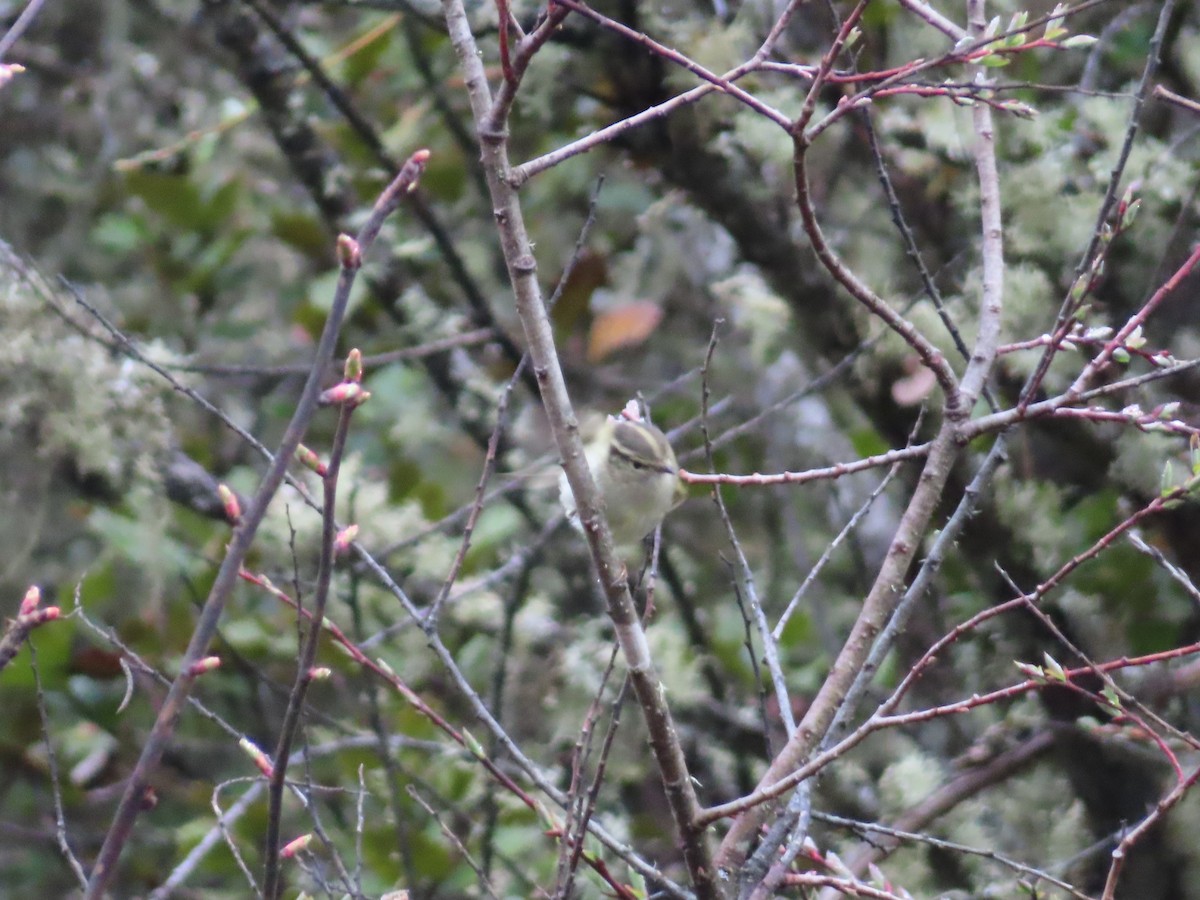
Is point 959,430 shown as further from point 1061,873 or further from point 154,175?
point 154,175

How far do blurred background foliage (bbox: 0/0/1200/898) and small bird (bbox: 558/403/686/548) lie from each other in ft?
0.75

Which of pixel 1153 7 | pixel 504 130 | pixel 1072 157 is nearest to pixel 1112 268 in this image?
pixel 1072 157

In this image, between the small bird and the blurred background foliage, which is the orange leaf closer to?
the blurred background foliage

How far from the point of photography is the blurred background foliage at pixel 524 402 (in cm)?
266

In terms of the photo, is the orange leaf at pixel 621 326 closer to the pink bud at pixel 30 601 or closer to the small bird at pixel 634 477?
the small bird at pixel 634 477

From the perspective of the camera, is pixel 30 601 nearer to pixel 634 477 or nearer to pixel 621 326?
pixel 634 477

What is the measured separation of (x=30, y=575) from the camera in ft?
11.7

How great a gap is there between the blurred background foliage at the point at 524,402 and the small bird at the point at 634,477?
228 mm

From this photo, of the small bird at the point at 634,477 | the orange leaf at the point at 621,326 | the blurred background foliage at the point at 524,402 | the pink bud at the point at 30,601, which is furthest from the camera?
the orange leaf at the point at 621,326

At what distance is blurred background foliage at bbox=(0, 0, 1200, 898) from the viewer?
2.66m

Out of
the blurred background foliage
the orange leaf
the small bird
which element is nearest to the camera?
the small bird

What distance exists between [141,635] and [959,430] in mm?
2405

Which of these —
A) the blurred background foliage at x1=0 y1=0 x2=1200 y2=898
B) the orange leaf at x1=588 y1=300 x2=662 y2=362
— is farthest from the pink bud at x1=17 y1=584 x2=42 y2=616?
the orange leaf at x1=588 y1=300 x2=662 y2=362

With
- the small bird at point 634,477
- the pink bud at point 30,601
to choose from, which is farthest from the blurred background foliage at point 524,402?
the pink bud at point 30,601
